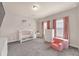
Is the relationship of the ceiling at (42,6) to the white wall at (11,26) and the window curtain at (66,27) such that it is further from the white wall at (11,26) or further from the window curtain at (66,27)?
the white wall at (11,26)

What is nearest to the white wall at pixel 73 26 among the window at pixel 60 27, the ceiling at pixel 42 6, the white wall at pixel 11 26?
the ceiling at pixel 42 6

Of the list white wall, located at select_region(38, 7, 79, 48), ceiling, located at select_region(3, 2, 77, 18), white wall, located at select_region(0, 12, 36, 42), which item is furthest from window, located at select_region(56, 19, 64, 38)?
white wall, located at select_region(0, 12, 36, 42)

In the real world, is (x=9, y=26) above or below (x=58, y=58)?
above

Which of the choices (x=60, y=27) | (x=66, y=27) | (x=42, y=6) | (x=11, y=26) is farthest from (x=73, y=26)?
(x=11, y=26)

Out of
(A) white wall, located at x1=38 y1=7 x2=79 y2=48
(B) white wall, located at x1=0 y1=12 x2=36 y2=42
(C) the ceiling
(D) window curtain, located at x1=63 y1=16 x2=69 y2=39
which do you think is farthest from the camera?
(B) white wall, located at x1=0 y1=12 x2=36 y2=42

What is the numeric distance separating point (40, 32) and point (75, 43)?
4.41 m

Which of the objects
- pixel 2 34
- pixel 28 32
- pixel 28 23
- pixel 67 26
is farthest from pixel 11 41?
pixel 67 26

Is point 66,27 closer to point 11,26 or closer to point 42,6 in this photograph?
point 42,6

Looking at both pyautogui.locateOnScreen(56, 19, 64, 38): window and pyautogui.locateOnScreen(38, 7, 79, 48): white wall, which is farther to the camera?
pyautogui.locateOnScreen(56, 19, 64, 38): window

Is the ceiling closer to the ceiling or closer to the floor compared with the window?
closer to the ceiling

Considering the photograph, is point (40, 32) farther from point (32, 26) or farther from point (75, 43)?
point (75, 43)

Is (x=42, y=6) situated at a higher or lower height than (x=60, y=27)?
higher

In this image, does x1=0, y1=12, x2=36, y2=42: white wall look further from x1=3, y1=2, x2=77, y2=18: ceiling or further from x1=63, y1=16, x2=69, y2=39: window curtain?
x1=63, y1=16, x2=69, y2=39: window curtain

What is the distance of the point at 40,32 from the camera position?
8039mm
